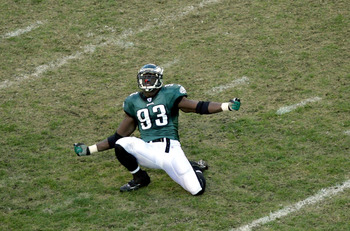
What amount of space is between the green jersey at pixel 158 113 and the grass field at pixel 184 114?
2.01 ft

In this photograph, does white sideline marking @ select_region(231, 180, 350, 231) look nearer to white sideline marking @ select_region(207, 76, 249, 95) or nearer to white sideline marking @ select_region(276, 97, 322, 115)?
white sideline marking @ select_region(276, 97, 322, 115)

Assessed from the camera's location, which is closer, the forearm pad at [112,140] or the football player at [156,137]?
the football player at [156,137]

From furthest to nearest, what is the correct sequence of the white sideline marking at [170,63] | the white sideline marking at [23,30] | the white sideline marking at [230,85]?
the white sideline marking at [23,30]
the white sideline marking at [170,63]
the white sideline marking at [230,85]

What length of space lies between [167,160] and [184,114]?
2115 mm

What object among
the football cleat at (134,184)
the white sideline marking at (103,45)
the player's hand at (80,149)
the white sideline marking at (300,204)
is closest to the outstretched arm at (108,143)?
the player's hand at (80,149)

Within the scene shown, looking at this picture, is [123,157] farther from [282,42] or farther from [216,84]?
[282,42]

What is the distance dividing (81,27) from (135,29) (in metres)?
1.00

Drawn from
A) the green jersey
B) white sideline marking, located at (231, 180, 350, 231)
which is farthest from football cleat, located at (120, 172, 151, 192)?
white sideline marking, located at (231, 180, 350, 231)

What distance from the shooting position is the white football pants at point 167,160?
294 inches

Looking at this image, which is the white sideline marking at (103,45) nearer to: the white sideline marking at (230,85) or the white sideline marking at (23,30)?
the white sideline marking at (23,30)

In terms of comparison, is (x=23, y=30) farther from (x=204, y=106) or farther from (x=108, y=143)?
(x=204, y=106)

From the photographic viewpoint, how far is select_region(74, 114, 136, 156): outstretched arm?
776 cm

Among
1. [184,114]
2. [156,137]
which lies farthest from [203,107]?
[184,114]

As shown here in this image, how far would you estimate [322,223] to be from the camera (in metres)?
6.82
